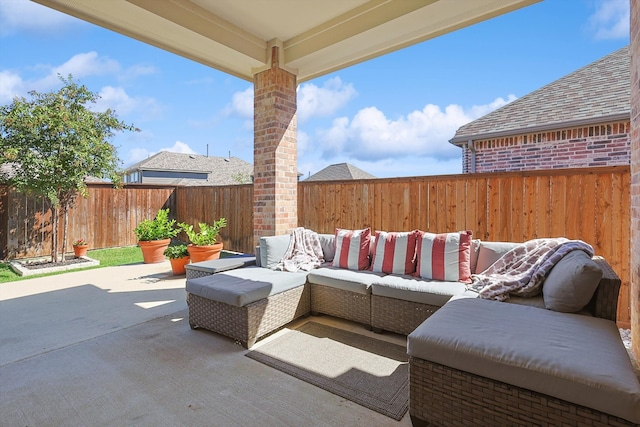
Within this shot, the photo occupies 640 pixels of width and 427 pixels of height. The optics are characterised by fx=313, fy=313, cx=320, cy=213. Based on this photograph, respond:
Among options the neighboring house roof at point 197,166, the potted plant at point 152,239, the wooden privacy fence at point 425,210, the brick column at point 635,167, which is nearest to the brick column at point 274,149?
the wooden privacy fence at point 425,210

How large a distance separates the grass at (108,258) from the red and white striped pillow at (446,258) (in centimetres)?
579

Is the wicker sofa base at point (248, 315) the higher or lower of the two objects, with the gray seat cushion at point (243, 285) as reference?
lower

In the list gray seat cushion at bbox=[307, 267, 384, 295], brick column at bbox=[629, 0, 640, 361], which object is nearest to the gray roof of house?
brick column at bbox=[629, 0, 640, 361]

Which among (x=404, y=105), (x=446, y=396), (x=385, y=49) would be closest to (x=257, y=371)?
(x=446, y=396)

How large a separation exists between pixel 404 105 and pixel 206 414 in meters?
10.0

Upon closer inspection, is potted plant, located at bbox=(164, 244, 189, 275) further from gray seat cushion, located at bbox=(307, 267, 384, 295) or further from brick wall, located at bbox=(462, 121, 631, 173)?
brick wall, located at bbox=(462, 121, 631, 173)

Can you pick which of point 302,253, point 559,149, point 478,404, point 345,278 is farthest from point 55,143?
point 559,149

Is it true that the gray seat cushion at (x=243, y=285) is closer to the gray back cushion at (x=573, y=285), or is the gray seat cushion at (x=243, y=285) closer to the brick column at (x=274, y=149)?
the brick column at (x=274, y=149)

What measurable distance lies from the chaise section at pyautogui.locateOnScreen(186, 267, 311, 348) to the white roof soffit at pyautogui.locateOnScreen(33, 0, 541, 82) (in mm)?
2604

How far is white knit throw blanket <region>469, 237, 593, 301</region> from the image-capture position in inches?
94.3

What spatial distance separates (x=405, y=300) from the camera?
9.04 feet

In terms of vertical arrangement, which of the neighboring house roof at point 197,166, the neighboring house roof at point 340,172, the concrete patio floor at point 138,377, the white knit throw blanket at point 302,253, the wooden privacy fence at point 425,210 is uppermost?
the neighboring house roof at point 197,166

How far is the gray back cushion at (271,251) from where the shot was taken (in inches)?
143

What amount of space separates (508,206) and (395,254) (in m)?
1.53
